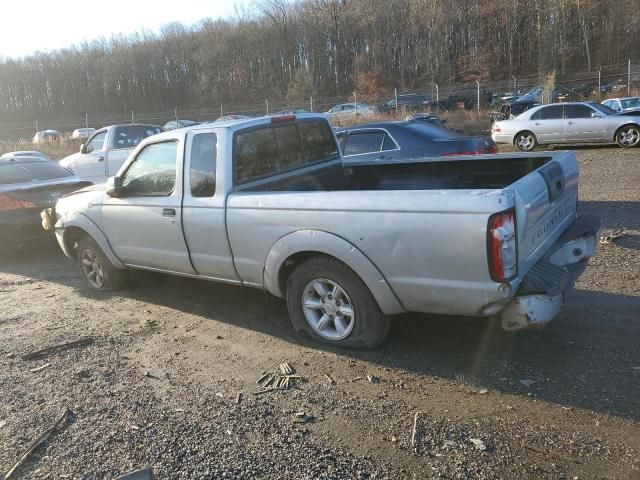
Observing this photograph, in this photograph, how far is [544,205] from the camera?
3.84m

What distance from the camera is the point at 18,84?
84.5 metres

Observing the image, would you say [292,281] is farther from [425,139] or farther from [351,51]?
[351,51]

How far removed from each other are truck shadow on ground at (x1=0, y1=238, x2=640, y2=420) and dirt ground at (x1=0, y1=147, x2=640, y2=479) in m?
0.02

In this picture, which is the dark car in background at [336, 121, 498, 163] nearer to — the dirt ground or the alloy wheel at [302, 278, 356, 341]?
the dirt ground

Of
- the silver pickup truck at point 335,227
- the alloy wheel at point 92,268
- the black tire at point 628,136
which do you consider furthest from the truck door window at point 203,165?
the black tire at point 628,136

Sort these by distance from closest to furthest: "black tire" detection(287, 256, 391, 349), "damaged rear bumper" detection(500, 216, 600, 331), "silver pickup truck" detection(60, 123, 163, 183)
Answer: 1. "damaged rear bumper" detection(500, 216, 600, 331)
2. "black tire" detection(287, 256, 391, 349)
3. "silver pickup truck" detection(60, 123, 163, 183)

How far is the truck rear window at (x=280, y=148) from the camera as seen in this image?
4.76 m

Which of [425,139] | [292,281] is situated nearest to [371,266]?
[292,281]

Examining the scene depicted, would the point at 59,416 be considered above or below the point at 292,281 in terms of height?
below

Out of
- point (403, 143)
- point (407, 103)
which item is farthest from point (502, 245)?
point (407, 103)

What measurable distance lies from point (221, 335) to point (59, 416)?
150cm

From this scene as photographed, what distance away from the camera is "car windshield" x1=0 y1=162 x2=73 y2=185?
28.0 feet

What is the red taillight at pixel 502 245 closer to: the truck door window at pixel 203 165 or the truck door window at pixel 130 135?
the truck door window at pixel 203 165

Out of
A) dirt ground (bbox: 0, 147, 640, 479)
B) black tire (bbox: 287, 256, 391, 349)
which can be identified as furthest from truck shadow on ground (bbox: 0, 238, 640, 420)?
black tire (bbox: 287, 256, 391, 349)
